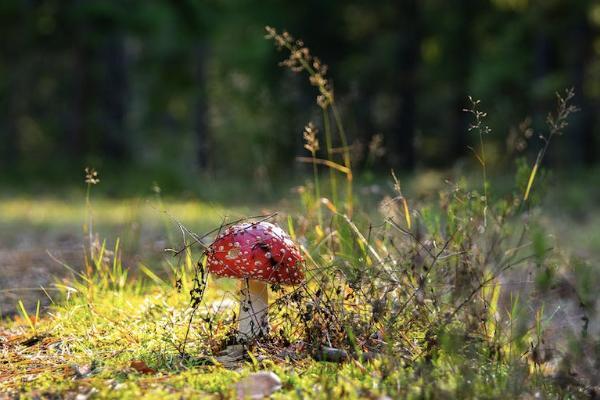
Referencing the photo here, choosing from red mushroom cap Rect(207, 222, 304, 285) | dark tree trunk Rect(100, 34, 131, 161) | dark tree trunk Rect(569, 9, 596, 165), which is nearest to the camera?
red mushroom cap Rect(207, 222, 304, 285)

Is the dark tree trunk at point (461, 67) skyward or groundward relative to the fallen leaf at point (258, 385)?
skyward

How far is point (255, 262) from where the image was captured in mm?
3035

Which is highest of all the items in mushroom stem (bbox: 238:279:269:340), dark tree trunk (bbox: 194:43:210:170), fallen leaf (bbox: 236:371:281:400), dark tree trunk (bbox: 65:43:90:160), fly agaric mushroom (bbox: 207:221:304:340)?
dark tree trunk (bbox: 194:43:210:170)

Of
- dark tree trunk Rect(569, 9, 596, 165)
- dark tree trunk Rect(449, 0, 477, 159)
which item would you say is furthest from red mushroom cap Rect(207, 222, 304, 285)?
dark tree trunk Rect(449, 0, 477, 159)

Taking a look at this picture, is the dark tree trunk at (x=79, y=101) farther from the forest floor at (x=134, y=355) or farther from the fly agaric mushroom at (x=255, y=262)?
the fly agaric mushroom at (x=255, y=262)

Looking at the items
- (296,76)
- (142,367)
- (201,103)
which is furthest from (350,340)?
(201,103)

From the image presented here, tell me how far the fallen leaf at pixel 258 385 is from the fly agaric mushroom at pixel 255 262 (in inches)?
14.9

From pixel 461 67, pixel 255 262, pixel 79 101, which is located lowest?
pixel 255 262

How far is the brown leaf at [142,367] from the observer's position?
2.89 meters

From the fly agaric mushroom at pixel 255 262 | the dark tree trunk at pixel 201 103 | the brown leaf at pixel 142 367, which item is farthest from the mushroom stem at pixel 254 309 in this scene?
the dark tree trunk at pixel 201 103

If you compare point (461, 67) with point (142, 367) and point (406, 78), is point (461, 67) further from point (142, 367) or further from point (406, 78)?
point (142, 367)

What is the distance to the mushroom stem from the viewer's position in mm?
3182

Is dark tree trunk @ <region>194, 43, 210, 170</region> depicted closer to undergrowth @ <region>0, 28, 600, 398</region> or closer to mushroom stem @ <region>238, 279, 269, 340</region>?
undergrowth @ <region>0, 28, 600, 398</region>

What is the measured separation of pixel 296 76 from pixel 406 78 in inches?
263
